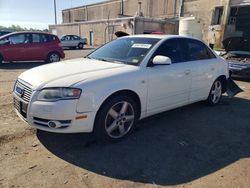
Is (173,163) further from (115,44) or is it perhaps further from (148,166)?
(115,44)

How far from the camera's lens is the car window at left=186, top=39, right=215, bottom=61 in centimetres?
521

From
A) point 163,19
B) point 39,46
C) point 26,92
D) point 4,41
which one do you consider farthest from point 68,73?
point 163,19

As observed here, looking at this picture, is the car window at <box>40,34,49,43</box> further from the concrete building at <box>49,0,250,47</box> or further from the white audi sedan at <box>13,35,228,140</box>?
the concrete building at <box>49,0,250,47</box>

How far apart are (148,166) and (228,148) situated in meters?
1.38

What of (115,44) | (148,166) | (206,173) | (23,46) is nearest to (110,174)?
(148,166)

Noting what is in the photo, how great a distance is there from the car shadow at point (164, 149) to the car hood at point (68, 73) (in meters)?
0.93

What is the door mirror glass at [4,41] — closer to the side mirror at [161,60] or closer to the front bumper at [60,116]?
the front bumper at [60,116]

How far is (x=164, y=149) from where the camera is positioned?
12.5 feet

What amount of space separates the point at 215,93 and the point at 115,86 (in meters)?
3.27

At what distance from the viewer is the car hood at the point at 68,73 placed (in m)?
3.51

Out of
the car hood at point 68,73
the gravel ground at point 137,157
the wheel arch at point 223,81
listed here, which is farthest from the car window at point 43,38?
the wheel arch at point 223,81

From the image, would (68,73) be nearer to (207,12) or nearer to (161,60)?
(161,60)

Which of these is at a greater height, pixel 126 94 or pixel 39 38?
pixel 39 38

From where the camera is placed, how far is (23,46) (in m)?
12.4
